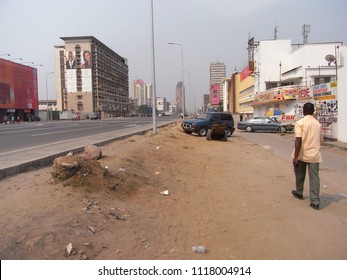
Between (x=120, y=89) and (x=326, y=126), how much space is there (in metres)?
150

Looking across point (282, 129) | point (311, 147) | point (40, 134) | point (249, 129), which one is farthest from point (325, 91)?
point (40, 134)

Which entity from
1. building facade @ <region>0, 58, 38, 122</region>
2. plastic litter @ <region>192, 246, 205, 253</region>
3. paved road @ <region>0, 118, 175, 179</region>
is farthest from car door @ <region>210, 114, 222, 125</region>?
building facade @ <region>0, 58, 38, 122</region>

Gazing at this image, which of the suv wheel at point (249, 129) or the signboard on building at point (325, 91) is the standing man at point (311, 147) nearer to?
the signboard on building at point (325, 91)

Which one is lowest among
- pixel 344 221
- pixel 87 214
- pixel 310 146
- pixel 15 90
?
pixel 344 221

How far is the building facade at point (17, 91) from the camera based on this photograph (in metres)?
68.9

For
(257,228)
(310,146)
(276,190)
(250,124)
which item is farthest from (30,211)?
(250,124)

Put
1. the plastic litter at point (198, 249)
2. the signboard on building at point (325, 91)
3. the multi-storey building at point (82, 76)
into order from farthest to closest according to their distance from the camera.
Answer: the multi-storey building at point (82, 76)
the signboard on building at point (325, 91)
the plastic litter at point (198, 249)

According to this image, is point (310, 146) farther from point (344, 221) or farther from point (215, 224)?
point (215, 224)

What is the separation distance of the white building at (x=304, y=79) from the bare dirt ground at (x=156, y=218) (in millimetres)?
14127

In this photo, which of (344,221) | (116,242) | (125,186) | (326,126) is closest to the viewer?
(116,242)

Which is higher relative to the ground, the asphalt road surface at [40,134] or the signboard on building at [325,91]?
the signboard on building at [325,91]

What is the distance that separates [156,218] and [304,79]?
4381cm

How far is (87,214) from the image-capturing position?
527cm

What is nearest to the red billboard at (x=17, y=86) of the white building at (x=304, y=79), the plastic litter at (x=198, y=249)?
the white building at (x=304, y=79)
